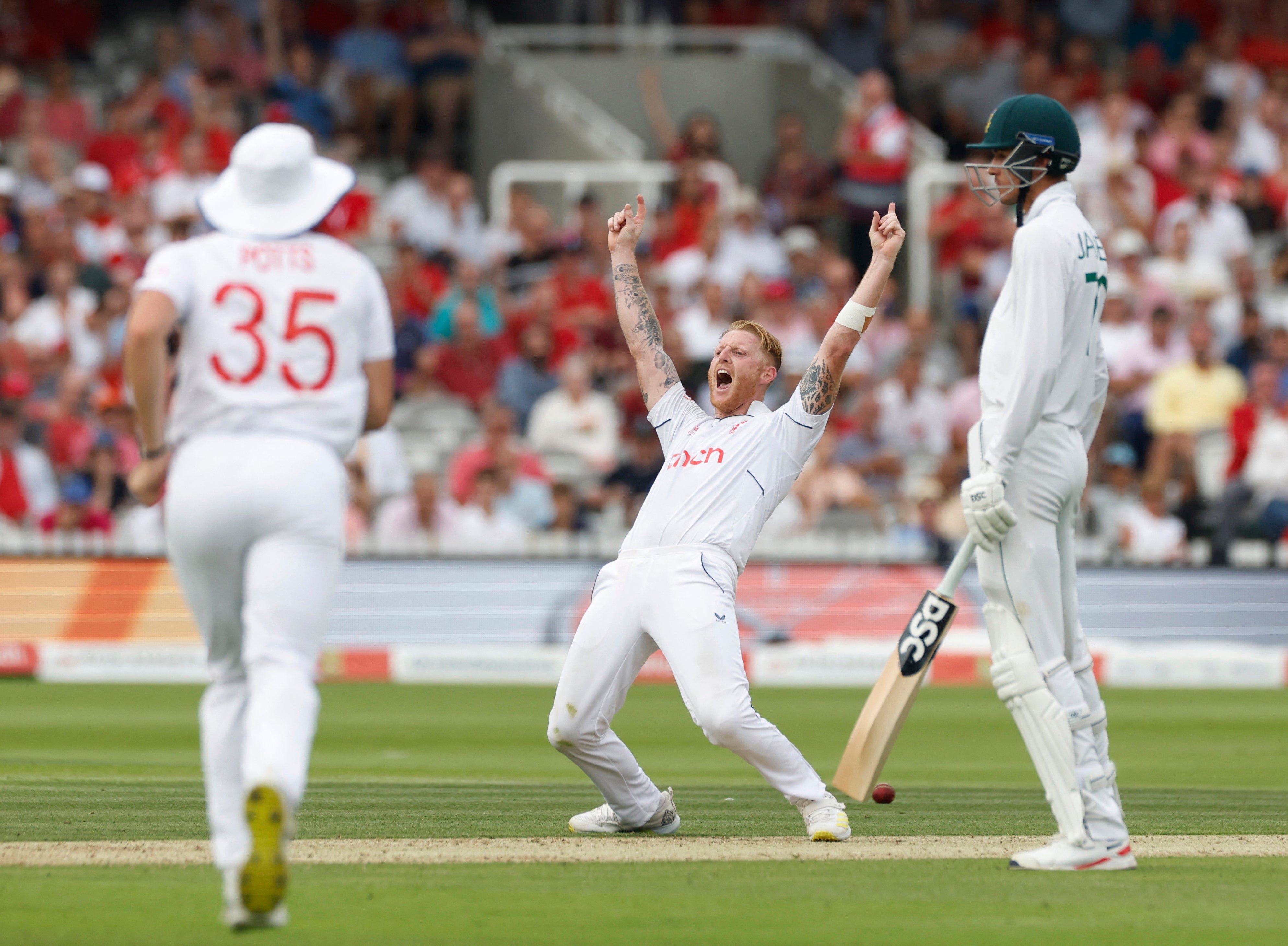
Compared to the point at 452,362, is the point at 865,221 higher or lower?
higher

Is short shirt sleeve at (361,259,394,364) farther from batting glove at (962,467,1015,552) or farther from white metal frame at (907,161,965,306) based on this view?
white metal frame at (907,161,965,306)

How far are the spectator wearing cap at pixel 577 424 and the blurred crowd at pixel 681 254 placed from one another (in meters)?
0.03

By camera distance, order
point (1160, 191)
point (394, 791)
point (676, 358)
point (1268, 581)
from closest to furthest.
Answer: point (394, 791), point (1268, 581), point (676, 358), point (1160, 191)

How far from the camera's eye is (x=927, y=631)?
612 centimetres

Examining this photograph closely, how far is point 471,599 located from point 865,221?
7102 mm

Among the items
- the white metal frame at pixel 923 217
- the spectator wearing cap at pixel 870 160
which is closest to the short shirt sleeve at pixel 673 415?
the spectator wearing cap at pixel 870 160

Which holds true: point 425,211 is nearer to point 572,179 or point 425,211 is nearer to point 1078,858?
point 572,179

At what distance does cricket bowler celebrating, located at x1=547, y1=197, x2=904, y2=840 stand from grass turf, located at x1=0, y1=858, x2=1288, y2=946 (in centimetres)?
58

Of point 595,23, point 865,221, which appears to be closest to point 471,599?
point 865,221

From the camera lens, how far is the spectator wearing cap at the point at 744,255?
1809cm

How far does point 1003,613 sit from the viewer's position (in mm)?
5770

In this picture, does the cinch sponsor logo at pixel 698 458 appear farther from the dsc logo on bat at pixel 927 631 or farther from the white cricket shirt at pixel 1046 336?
the white cricket shirt at pixel 1046 336

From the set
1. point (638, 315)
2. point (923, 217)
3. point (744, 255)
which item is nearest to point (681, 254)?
point (744, 255)

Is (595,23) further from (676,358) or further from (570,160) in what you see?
(676,358)
